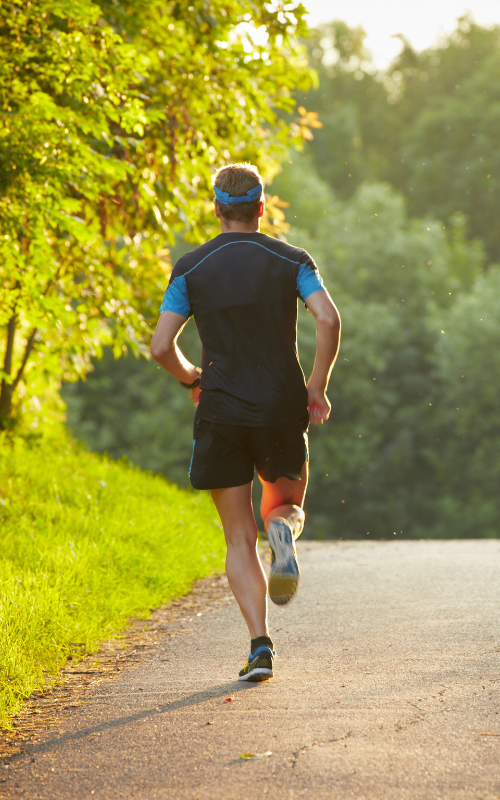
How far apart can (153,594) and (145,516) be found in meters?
1.80

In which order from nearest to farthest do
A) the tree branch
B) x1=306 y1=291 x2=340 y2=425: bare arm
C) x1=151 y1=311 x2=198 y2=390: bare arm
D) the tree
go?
x1=306 y1=291 x2=340 y2=425: bare arm → x1=151 y1=311 x2=198 y2=390: bare arm → the tree → the tree branch

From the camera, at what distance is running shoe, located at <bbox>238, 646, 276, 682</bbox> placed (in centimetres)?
397

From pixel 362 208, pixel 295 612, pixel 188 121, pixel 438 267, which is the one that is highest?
pixel 362 208

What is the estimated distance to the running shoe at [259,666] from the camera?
3975mm

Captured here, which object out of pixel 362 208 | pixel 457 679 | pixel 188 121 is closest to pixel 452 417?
pixel 362 208

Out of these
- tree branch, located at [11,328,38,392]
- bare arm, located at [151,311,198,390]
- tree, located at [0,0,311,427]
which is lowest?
bare arm, located at [151,311,198,390]

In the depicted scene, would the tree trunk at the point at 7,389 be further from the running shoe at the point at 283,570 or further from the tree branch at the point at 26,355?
the running shoe at the point at 283,570

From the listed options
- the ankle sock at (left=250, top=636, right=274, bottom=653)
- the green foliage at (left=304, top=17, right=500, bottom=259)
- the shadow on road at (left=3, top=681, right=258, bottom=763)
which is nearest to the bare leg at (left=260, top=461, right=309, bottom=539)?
the ankle sock at (left=250, top=636, right=274, bottom=653)

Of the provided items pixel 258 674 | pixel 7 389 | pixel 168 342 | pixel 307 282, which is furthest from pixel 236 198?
pixel 7 389

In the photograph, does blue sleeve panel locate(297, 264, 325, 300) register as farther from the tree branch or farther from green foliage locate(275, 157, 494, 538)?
green foliage locate(275, 157, 494, 538)

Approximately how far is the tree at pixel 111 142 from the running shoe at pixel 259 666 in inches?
134

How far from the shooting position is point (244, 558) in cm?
412

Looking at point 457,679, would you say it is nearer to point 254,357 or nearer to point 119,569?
point 254,357

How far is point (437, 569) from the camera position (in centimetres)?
757
